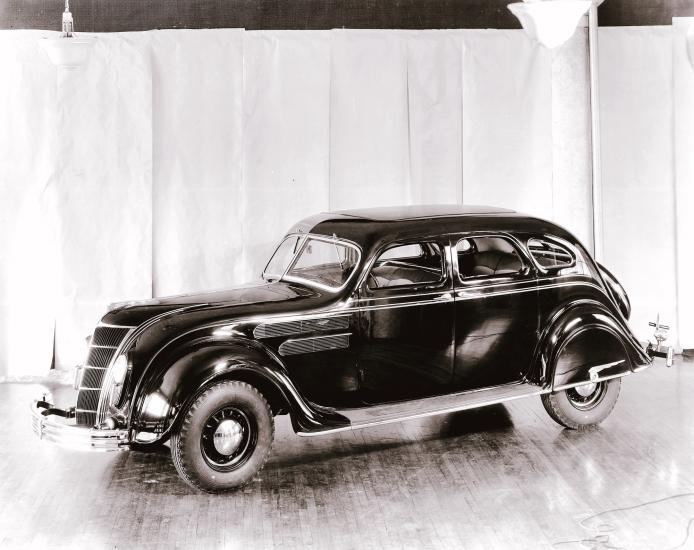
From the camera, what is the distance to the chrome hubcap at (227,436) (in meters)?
4.88

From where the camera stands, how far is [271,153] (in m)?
7.48

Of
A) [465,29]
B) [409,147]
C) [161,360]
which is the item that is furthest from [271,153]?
[161,360]

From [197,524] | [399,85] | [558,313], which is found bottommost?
[197,524]

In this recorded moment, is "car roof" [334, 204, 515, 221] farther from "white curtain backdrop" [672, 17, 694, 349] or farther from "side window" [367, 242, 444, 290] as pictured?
"white curtain backdrop" [672, 17, 694, 349]

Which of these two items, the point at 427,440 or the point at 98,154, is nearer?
the point at 427,440

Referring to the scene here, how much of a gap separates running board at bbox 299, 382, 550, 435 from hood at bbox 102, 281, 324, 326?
64 cm

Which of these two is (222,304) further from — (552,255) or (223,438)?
(552,255)

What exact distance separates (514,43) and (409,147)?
1.15 m

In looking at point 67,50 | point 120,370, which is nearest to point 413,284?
point 120,370

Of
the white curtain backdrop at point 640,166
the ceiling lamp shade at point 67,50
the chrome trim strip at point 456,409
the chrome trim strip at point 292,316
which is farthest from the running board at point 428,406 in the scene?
the ceiling lamp shade at point 67,50

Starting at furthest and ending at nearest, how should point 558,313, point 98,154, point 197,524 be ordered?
point 98,154 → point 558,313 → point 197,524

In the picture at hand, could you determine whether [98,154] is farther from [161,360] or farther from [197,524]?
[197,524]

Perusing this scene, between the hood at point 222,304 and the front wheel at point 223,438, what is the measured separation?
1.41 ft

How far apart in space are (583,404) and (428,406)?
1222mm
